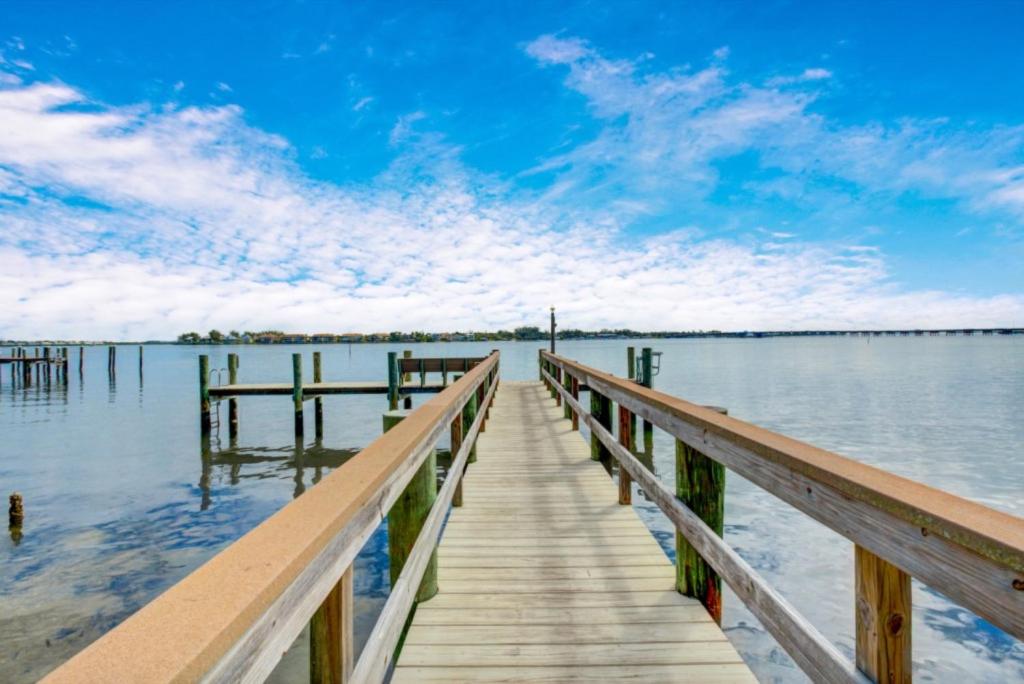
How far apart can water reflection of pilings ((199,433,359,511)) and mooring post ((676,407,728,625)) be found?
412 inches

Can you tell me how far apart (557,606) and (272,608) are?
240 cm

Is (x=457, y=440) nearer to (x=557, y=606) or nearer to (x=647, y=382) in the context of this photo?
(x=557, y=606)

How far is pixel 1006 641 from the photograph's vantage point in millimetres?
5199

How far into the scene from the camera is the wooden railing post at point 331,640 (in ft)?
4.56

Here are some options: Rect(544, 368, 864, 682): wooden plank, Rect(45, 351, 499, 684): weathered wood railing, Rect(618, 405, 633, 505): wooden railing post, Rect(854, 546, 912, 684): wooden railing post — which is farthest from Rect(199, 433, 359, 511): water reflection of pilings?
Rect(854, 546, 912, 684): wooden railing post

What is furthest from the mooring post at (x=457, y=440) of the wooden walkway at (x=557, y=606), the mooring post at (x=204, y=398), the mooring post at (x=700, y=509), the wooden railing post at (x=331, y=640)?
the mooring post at (x=204, y=398)

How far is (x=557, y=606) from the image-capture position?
3027mm

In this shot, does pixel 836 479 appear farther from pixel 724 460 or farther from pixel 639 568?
pixel 639 568

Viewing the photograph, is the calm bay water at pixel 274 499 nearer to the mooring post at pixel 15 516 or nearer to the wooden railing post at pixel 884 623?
the mooring post at pixel 15 516

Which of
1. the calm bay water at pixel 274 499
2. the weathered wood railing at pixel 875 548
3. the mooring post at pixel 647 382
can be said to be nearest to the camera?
the weathered wood railing at pixel 875 548

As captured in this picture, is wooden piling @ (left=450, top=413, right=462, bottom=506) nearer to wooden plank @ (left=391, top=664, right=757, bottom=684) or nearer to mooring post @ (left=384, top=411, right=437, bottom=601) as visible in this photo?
mooring post @ (left=384, top=411, right=437, bottom=601)

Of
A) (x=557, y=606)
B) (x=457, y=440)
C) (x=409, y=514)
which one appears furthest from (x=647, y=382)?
(x=409, y=514)

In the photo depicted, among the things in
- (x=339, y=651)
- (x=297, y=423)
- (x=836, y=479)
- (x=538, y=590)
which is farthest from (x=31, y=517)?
(x=836, y=479)

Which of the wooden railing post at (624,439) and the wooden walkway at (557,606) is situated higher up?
the wooden railing post at (624,439)
